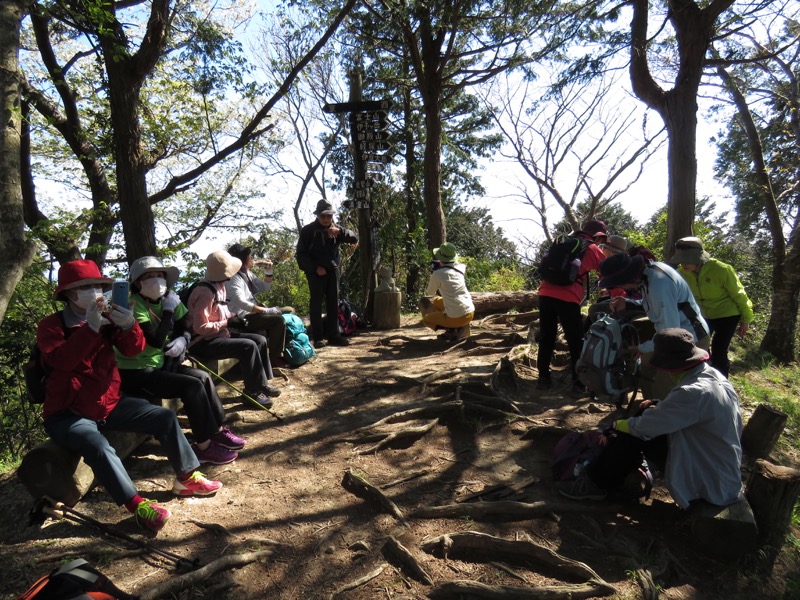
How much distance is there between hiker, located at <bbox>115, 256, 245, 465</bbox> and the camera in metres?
3.77

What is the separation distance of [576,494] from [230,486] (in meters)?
2.64

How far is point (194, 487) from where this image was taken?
3510mm

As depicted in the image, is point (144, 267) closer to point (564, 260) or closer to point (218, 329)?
point (218, 329)

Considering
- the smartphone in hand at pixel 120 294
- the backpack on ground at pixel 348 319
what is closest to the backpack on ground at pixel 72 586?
the smartphone in hand at pixel 120 294

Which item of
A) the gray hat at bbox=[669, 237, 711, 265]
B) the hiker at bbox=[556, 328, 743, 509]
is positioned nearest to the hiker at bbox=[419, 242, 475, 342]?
the gray hat at bbox=[669, 237, 711, 265]

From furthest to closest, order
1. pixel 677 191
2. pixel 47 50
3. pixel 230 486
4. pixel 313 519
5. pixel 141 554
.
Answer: pixel 47 50 < pixel 677 191 < pixel 230 486 < pixel 313 519 < pixel 141 554

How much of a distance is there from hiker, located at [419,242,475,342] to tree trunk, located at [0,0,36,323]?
4.80 m

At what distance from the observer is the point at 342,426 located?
4.80 m

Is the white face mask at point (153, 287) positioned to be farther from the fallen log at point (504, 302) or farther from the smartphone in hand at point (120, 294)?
the fallen log at point (504, 302)

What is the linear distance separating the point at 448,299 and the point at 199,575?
507 cm

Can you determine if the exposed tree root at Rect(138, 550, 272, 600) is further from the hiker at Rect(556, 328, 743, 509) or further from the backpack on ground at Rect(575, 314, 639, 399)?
the backpack on ground at Rect(575, 314, 639, 399)

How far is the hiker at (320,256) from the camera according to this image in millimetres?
7023

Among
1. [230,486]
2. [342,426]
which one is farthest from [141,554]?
[342,426]

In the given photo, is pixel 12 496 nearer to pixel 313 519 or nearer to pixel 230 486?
pixel 230 486
